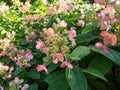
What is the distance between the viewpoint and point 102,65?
5.62ft

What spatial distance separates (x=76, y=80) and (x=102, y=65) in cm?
20

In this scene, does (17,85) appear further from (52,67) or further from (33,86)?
(52,67)

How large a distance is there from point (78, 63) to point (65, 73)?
0.20 m

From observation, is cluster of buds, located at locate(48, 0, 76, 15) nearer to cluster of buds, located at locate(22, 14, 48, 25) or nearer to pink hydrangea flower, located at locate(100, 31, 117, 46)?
cluster of buds, located at locate(22, 14, 48, 25)

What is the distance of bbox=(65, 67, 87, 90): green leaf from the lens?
5.07 feet

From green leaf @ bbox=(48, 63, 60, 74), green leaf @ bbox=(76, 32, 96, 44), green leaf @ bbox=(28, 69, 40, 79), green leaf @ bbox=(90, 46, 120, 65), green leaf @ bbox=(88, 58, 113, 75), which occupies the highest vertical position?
green leaf @ bbox=(76, 32, 96, 44)

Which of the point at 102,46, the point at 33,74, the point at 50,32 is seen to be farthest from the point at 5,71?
the point at 102,46

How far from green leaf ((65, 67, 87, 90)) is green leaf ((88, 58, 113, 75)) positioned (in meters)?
0.14

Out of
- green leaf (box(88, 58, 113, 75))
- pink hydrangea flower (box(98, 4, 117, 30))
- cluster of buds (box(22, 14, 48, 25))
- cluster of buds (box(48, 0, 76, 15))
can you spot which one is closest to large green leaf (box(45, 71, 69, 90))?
green leaf (box(88, 58, 113, 75))

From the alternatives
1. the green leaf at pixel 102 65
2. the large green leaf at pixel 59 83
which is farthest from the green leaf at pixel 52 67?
the green leaf at pixel 102 65

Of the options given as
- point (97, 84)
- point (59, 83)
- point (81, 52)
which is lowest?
point (97, 84)

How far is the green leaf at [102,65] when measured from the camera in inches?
66.6

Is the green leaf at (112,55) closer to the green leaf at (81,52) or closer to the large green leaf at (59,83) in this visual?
the green leaf at (81,52)

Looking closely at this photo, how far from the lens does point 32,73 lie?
6.34ft
